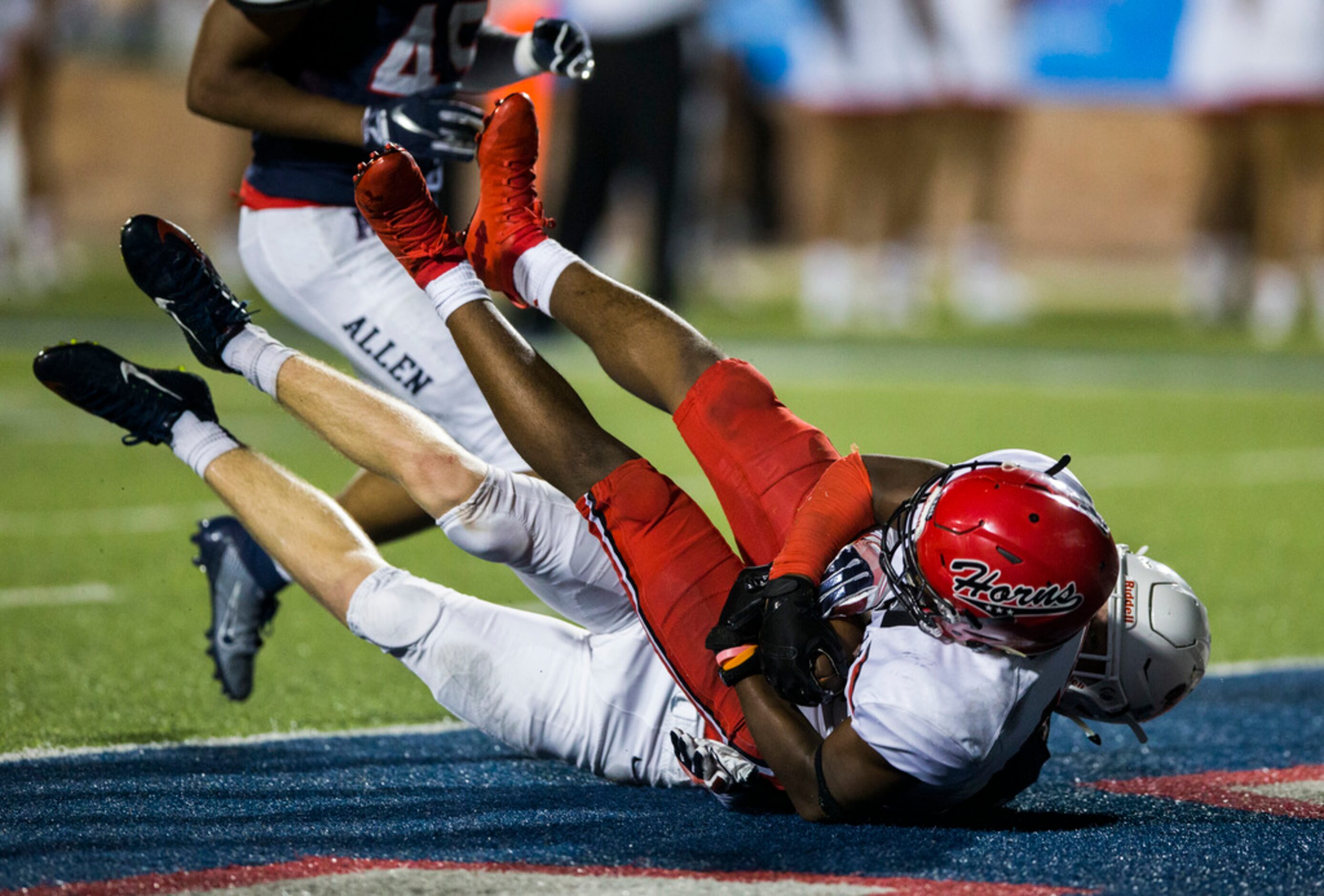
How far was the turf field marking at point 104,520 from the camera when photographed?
5.32 meters

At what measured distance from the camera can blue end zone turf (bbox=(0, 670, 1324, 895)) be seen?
8.20ft

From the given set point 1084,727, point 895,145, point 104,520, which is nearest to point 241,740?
point 1084,727

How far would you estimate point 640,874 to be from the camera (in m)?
2.45

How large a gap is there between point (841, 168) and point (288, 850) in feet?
36.8

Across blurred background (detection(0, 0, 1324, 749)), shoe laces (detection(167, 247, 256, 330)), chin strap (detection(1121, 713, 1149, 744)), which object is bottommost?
blurred background (detection(0, 0, 1324, 749))

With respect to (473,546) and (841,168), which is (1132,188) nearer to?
(841,168)

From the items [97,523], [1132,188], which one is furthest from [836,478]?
[1132,188]

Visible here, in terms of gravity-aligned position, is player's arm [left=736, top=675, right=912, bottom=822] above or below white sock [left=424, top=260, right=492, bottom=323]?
below

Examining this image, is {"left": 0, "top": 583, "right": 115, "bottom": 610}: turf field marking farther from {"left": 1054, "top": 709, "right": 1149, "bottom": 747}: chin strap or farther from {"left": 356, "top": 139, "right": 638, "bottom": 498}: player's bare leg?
{"left": 1054, "top": 709, "right": 1149, "bottom": 747}: chin strap

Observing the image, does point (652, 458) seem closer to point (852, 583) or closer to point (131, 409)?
point (131, 409)

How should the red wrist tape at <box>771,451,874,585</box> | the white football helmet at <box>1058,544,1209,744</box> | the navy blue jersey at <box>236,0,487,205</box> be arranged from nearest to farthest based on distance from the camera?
the red wrist tape at <box>771,451,874,585</box>
the white football helmet at <box>1058,544,1209,744</box>
the navy blue jersey at <box>236,0,487,205</box>

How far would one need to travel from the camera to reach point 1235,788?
3031 mm

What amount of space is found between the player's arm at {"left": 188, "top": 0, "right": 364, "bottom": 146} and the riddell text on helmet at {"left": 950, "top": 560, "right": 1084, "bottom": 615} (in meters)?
1.59

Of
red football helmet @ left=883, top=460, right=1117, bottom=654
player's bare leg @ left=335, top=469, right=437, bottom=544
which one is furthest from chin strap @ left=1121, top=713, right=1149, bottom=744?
player's bare leg @ left=335, top=469, right=437, bottom=544
